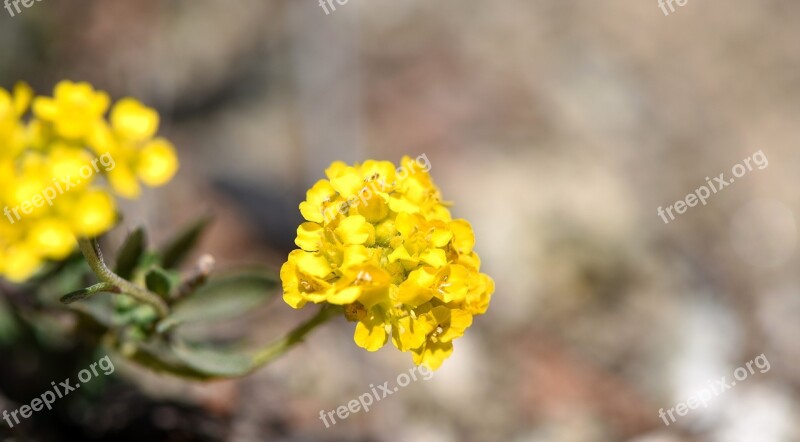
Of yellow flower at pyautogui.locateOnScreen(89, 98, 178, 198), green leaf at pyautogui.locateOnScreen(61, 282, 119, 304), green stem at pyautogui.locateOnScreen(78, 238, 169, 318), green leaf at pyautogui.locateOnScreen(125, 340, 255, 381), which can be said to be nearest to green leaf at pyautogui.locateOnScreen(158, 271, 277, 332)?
green leaf at pyautogui.locateOnScreen(125, 340, 255, 381)

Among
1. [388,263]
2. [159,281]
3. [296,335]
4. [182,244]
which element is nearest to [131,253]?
A: [159,281]

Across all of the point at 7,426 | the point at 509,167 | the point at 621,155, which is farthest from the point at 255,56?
the point at 7,426

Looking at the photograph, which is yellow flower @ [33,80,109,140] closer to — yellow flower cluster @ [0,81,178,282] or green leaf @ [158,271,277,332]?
yellow flower cluster @ [0,81,178,282]

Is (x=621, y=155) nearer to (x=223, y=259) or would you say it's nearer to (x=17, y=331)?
(x=223, y=259)

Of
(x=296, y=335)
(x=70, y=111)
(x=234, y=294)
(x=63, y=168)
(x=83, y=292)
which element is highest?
(x=70, y=111)

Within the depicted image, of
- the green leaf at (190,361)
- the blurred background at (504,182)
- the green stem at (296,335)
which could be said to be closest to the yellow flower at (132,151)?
the green leaf at (190,361)

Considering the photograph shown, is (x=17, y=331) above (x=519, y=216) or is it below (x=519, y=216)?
above

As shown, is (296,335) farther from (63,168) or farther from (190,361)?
(63,168)
